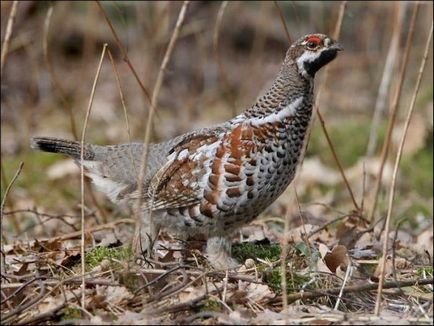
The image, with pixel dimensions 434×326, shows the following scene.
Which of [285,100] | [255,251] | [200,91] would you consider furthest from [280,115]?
[200,91]

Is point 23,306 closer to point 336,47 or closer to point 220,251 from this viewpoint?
point 220,251

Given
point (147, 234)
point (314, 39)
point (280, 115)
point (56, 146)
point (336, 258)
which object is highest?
point (314, 39)

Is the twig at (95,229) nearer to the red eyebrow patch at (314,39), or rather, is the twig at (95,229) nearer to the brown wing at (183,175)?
the brown wing at (183,175)

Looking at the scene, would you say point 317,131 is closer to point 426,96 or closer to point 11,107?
point 426,96

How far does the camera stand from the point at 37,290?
13.7 ft

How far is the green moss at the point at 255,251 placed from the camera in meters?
5.21

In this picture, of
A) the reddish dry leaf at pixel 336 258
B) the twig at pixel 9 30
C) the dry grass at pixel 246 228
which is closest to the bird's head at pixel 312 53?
the dry grass at pixel 246 228

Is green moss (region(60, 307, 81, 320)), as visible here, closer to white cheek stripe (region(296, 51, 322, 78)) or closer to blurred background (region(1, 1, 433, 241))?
white cheek stripe (region(296, 51, 322, 78))

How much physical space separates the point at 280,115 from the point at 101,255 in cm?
130

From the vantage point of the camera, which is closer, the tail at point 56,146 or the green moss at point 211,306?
the green moss at point 211,306

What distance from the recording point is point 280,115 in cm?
507

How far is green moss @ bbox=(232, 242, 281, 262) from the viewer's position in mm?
5207

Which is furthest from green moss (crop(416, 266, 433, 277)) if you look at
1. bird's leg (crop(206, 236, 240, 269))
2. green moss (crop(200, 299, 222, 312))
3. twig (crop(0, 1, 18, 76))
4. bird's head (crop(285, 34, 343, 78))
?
twig (crop(0, 1, 18, 76))

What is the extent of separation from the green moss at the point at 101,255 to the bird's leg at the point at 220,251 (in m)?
0.54
